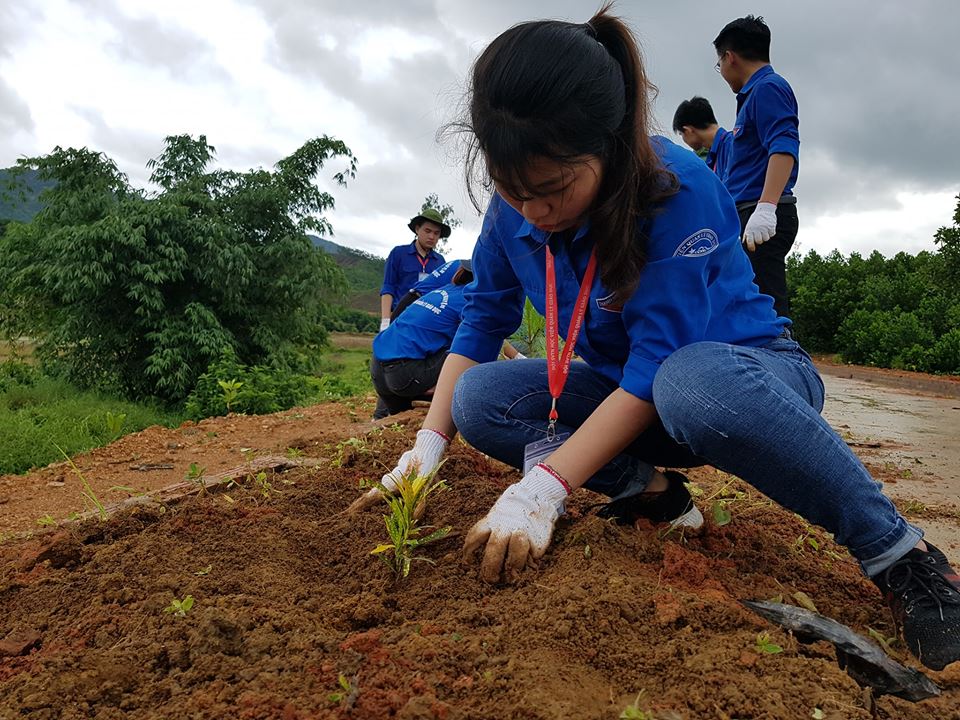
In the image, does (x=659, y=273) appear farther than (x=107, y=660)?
Yes

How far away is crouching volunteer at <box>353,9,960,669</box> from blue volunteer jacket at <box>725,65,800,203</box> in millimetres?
2124

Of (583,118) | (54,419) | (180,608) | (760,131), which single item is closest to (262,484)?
(180,608)

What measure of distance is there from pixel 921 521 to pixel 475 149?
7.24 ft

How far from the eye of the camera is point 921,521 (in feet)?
8.61

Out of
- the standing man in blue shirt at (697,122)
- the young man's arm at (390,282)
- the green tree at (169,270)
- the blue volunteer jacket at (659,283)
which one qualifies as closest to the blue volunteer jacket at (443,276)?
the standing man in blue shirt at (697,122)

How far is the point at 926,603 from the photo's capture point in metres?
1.46

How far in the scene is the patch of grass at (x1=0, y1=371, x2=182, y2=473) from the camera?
569cm

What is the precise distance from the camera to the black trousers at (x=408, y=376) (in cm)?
457

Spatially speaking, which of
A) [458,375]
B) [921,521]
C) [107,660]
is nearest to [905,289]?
[921,521]

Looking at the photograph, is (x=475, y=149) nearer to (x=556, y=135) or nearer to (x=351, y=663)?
(x=556, y=135)

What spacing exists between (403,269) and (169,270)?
360cm

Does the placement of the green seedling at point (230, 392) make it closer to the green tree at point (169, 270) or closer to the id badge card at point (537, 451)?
the green tree at point (169, 270)

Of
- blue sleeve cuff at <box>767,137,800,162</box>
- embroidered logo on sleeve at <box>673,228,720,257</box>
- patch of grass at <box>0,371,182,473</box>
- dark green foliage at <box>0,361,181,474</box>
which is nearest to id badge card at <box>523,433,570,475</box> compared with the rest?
embroidered logo on sleeve at <box>673,228,720,257</box>

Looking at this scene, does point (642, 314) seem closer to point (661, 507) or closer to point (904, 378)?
point (661, 507)
